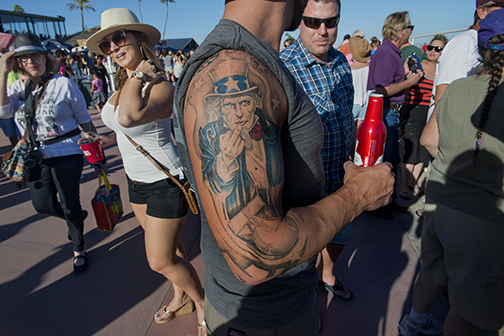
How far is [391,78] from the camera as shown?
151 inches

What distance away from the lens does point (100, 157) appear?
2678mm

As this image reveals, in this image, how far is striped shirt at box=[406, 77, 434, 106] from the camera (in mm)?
4239

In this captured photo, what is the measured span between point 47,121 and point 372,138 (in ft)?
9.66

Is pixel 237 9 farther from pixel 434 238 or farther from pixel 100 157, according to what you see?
pixel 100 157

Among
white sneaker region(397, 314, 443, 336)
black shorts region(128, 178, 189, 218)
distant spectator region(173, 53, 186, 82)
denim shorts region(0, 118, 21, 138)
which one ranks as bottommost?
white sneaker region(397, 314, 443, 336)

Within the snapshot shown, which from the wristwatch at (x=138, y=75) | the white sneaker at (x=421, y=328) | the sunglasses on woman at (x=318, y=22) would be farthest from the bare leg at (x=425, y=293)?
the wristwatch at (x=138, y=75)

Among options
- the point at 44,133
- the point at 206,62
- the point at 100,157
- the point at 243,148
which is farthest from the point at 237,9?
the point at 44,133

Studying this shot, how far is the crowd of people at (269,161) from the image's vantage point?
2.45 ft

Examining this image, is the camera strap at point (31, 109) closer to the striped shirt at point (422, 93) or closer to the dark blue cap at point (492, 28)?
the dark blue cap at point (492, 28)

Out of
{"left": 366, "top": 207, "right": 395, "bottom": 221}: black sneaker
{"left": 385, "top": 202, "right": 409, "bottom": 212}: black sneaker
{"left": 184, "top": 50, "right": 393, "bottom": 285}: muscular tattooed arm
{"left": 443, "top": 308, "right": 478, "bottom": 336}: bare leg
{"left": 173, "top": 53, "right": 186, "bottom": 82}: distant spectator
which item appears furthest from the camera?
{"left": 173, "top": 53, "right": 186, "bottom": 82}: distant spectator

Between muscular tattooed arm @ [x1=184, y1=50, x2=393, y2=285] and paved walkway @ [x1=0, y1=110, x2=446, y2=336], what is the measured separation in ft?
5.93

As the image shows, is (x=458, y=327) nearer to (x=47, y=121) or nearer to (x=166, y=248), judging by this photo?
(x=166, y=248)

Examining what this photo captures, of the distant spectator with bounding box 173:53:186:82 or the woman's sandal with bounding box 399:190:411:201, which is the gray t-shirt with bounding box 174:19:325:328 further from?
the distant spectator with bounding box 173:53:186:82

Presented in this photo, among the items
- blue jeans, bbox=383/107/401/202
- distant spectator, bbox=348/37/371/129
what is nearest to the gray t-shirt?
blue jeans, bbox=383/107/401/202
